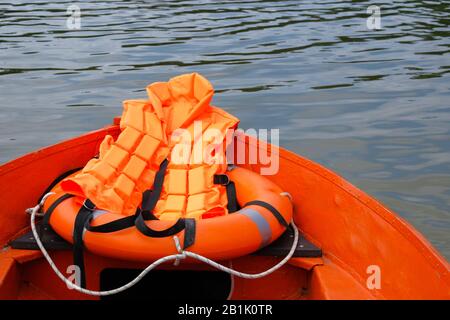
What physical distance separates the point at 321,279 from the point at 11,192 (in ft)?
5.85

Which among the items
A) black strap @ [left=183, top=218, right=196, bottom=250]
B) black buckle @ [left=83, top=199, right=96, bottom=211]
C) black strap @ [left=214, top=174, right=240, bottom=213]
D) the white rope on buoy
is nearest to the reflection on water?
black strap @ [left=214, top=174, right=240, bottom=213]

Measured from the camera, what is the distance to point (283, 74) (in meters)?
8.73

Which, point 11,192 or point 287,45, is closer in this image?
point 11,192

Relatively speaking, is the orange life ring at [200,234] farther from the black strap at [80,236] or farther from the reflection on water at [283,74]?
the reflection on water at [283,74]

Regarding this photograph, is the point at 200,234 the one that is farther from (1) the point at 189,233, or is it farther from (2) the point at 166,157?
(2) the point at 166,157

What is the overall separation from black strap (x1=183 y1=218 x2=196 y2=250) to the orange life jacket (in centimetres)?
52

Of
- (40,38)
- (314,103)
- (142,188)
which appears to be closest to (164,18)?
(40,38)

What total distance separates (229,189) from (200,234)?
30.5 inches

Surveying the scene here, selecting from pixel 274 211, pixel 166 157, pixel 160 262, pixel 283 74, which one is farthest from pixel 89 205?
pixel 283 74

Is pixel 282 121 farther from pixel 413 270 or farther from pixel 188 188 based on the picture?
pixel 413 270

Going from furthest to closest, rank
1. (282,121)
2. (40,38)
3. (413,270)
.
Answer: (40,38), (282,121), (413,270)

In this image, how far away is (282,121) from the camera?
713cm

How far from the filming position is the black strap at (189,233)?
3.16 metres

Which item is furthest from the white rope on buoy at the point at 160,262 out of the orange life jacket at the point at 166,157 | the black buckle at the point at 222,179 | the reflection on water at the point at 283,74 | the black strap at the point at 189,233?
the reflection on water at the point at 283,74
